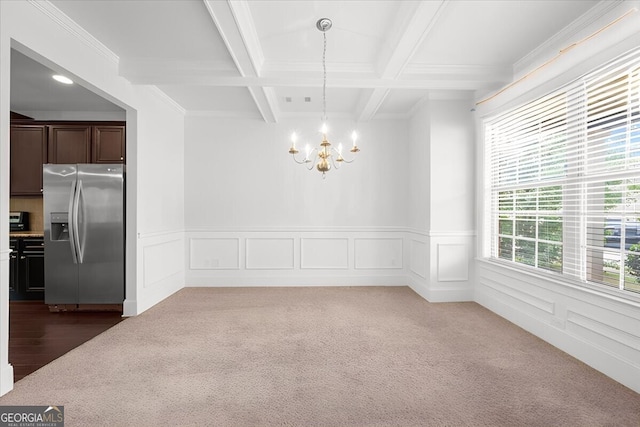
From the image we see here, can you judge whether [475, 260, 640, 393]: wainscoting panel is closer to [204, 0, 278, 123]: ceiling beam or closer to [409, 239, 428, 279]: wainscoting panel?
[409, 239, 428, 279]: wainscoting panel

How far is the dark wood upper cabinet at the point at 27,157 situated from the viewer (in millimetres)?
4617

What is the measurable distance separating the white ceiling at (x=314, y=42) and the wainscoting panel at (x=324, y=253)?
2.32 metres

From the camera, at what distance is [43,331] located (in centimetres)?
353

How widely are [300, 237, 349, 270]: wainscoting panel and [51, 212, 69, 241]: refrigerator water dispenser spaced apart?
3237 millimetres

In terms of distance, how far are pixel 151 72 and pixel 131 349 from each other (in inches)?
113

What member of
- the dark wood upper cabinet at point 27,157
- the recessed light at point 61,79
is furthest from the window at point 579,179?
the dark wood upper cabinet at point 27,157

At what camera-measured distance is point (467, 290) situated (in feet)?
15.3

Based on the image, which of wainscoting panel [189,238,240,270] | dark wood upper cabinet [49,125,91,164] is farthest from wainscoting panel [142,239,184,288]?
dark wood upper cabinet [49,125,91,164]

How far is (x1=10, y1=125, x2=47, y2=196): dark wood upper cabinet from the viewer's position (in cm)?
462

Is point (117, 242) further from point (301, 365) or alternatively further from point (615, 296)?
point (615, 296)

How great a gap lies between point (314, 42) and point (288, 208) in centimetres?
289

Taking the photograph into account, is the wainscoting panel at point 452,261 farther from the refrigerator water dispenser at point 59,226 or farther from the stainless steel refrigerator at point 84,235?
the refrigerator water dispenser at point 59,226

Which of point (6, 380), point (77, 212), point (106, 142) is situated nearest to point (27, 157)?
point (106, 142)

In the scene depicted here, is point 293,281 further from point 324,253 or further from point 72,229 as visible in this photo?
point 72,229
